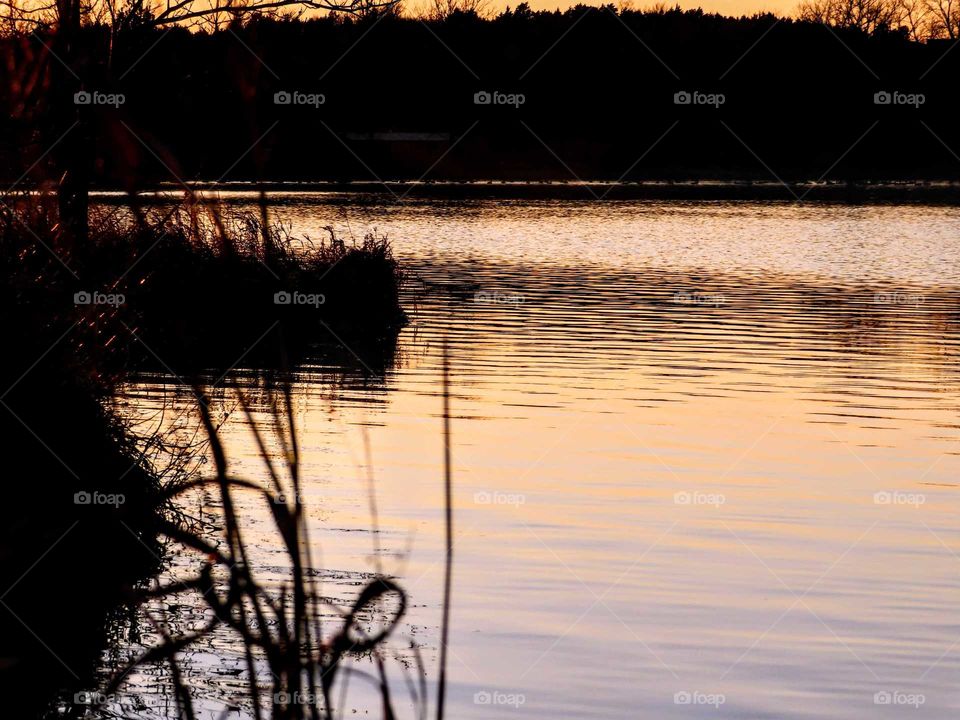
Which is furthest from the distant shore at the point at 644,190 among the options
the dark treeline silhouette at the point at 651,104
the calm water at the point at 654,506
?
the calm water at the point at 654,506

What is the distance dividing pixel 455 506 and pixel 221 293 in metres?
11.0

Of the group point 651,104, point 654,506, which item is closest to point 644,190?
point 651,104

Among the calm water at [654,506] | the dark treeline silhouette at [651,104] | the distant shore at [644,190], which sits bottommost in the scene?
the calm water at [654,506]

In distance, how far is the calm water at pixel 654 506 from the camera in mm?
6969

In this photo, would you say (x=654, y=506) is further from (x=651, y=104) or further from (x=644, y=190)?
(x=651, y=104)

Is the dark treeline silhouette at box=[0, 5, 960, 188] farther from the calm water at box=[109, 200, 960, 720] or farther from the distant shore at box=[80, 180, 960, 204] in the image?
the calm water at box=[109, 200, 960, 720]

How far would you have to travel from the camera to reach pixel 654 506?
1068 cm

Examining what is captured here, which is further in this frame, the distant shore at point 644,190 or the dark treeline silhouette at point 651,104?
the dark treeline silhouette at point 651,104

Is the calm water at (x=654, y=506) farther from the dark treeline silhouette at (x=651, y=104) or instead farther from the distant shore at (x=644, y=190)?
the dark treeline silhouette at (x=651, y=104)

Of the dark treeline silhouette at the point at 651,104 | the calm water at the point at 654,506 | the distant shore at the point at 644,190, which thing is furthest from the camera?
the dark treeline silhouette at the point at 651,104

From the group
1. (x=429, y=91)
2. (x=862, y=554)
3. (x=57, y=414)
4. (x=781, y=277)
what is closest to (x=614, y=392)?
(x=862, y=554)

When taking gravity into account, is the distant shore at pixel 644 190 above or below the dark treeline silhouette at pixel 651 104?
below

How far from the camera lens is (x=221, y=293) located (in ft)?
69.1

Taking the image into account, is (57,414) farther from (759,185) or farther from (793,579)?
(759,185)
